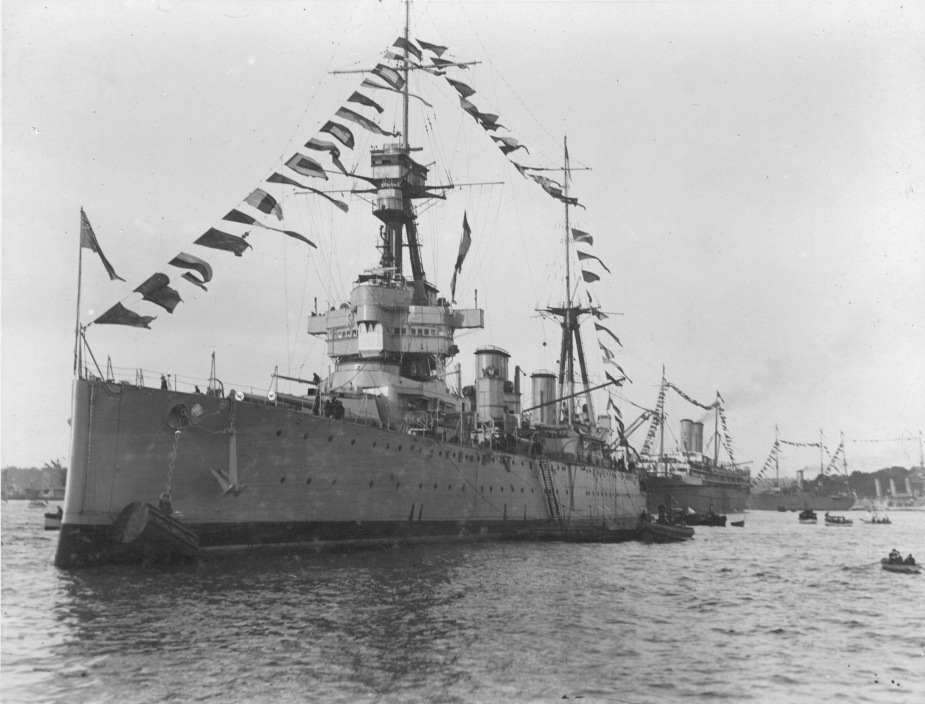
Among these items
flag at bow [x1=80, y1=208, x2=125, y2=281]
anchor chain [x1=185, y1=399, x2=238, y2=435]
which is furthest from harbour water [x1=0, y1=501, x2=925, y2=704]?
flag at bow [x1=80, y1=208, x2=125, y2=281]

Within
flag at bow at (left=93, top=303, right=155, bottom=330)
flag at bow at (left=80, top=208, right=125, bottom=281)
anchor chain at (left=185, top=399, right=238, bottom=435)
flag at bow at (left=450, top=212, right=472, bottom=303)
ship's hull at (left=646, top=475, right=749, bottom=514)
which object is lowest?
ship's hull at (left=646, top=475, right=749, bottom=514)

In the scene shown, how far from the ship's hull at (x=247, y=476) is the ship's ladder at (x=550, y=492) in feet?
26.0

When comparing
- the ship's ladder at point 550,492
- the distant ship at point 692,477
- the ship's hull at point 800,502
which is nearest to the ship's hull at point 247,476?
the ship's ladder at point 550,492

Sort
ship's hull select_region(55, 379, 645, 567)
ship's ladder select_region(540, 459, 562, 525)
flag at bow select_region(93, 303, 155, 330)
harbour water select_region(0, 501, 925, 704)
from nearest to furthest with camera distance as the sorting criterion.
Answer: harbour water select_region(0, 501, 925, 704)
flag at bow select_region(93, 303, 155, 330)
ship's hull select_region(55, 379, 645, 567)
ship's ladder select_region(540, 459, 562, 525)

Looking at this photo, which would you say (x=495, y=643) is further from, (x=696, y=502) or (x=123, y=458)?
(x=696, y=502)

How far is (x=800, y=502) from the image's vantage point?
381 feet

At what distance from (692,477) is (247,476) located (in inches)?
2820

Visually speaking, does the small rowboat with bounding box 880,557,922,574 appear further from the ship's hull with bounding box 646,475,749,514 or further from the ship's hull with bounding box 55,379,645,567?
the ship's hull with bounding box 646,475,749,514

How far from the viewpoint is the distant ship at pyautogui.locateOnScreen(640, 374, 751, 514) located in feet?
264

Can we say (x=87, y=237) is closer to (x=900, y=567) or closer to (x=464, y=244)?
(x=464, y=244)

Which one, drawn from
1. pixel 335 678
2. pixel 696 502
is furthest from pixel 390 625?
pixel 696 502

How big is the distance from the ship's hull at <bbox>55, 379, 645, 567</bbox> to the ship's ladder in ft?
26.0

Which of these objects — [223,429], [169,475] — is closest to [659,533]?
[223,429]

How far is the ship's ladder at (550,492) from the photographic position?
123ft
